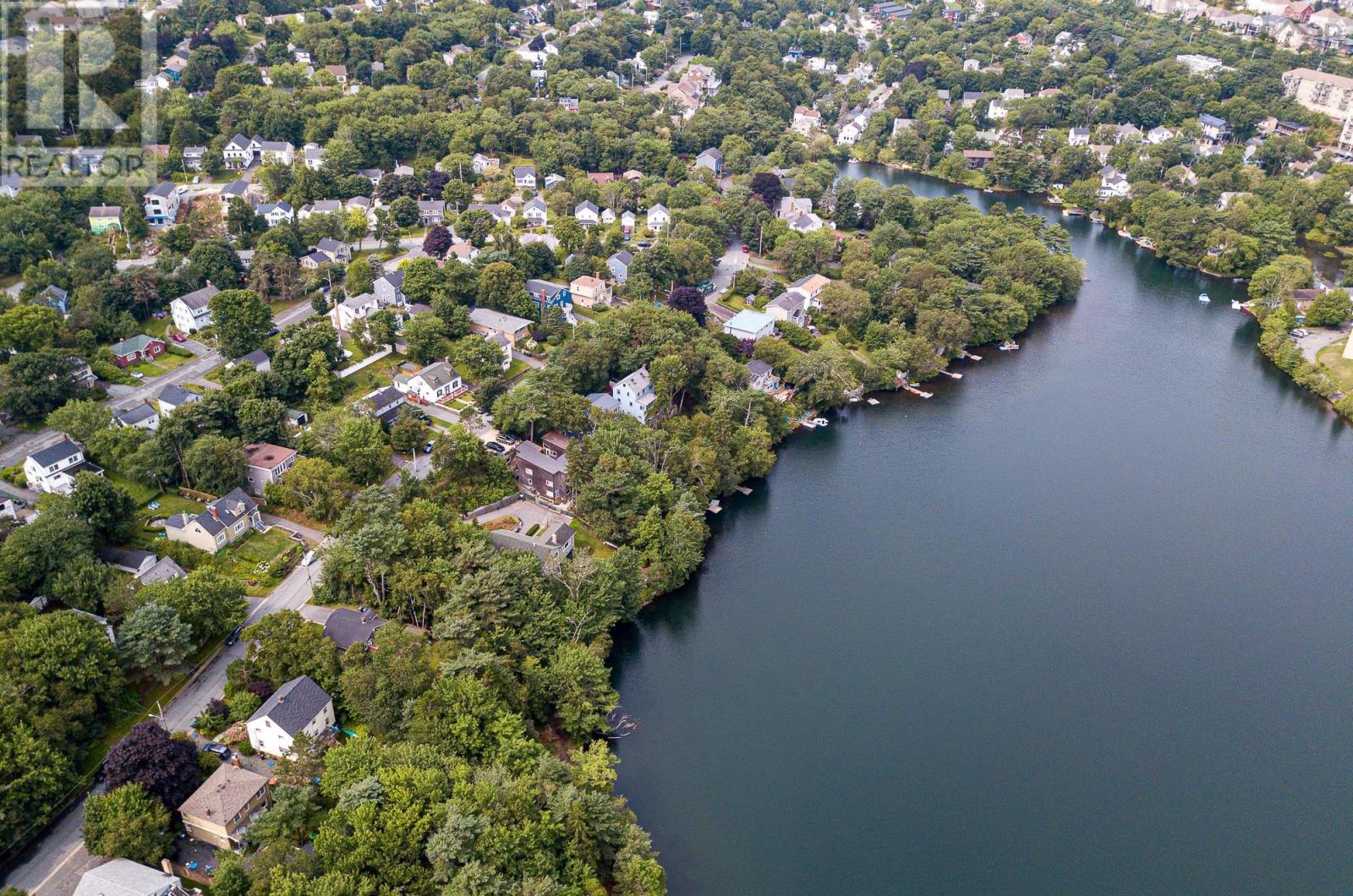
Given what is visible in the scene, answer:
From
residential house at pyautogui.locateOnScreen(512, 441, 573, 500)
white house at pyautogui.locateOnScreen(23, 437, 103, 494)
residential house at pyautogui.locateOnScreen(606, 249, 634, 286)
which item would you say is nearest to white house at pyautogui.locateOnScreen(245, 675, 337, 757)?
residential house at pyautogui.locateOnScreen(512, 441, 573, 500)

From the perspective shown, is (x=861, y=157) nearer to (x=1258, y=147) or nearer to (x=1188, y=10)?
(x=1258, y=147)

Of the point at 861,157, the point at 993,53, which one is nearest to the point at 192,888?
the point at 861,157

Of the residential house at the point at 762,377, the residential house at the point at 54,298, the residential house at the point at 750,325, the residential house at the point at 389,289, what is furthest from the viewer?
the residential house at the point at 389,289

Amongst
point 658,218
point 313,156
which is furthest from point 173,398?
point 658,218

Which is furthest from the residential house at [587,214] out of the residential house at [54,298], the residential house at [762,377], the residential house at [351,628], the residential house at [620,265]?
the residential house at [351,628]

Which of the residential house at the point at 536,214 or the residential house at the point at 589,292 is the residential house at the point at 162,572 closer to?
the residential house at the point at 589,292

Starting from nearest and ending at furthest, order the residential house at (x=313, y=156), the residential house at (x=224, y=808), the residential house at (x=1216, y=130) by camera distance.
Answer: the residential house at (x=224, y=808), the residential house at (x=313, y=156), the residential house at (x=1216, y=130)
